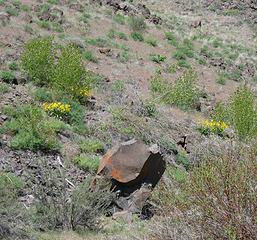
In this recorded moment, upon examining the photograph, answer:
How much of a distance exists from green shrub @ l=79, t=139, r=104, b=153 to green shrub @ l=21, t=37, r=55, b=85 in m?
3.76

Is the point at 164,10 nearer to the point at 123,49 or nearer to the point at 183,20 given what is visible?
the point at 183,20

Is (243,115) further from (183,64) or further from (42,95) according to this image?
(183,64)

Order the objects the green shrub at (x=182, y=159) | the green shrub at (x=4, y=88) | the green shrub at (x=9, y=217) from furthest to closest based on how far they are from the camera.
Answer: the green shrub at (x=4, y=88), the green shrub at (x=182, y=159), the green shrub at (x=9, y=217)

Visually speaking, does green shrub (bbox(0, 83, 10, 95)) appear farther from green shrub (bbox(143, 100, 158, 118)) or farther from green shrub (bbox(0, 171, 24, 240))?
green shrub (bbox(0, 171, 24, 240))

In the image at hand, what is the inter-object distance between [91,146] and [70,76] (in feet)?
10.7

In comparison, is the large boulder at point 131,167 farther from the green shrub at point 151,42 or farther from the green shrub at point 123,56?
the green shrub at point 151,42

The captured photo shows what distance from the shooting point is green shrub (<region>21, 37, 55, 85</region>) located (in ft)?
53.4

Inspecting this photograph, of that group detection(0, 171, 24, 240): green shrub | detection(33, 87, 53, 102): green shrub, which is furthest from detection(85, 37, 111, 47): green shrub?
detection(0, 171, 24, 240): green shrub

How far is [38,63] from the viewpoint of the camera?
53.7 ft

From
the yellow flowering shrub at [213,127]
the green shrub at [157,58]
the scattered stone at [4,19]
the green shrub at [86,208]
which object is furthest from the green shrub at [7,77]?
the green shrub at [157,58]

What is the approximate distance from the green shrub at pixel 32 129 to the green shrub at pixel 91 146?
0.72m

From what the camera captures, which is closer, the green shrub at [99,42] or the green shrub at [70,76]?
the green shrub at [70,76]

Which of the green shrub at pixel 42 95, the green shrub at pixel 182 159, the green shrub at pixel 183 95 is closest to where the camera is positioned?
the green shrub at pixel 182 159

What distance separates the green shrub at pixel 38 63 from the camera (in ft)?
53.4
